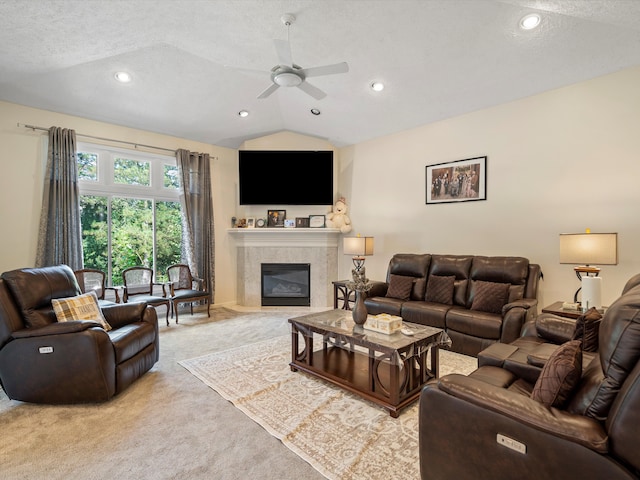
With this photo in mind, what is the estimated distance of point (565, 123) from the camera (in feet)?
12.5

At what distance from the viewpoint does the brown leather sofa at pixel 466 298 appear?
3422mm

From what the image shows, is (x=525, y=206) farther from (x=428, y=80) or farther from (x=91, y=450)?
(x=91, y=450)

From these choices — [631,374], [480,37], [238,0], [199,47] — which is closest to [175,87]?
[199,47]

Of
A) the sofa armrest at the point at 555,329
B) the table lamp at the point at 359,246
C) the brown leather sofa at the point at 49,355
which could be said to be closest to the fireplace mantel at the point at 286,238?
the table lamp at the point at 359,246

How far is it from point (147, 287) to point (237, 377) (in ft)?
9.54

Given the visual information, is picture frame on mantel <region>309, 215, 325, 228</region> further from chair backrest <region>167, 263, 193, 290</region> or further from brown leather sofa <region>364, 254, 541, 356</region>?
chair backrest <region>167, 263, 193, 290</region>

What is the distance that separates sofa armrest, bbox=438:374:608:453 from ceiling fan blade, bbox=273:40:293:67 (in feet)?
9.15

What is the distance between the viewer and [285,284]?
6258 mm

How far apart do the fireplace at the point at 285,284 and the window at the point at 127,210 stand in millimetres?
1638

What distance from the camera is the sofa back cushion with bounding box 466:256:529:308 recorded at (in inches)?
148

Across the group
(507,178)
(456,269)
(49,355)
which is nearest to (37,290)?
(49,355)

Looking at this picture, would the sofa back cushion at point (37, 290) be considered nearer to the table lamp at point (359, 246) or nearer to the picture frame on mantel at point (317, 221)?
the table lamp at point (359, 246)

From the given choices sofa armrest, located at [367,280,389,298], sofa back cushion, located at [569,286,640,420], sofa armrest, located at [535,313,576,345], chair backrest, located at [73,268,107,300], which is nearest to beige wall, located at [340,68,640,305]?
sofa armrest, located at [367,280,389,298]

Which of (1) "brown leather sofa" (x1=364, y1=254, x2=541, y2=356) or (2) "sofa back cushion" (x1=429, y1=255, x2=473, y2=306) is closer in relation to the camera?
(1) "brown leather sofa" (x1=364, y1=254, x2=541, y2=356)
